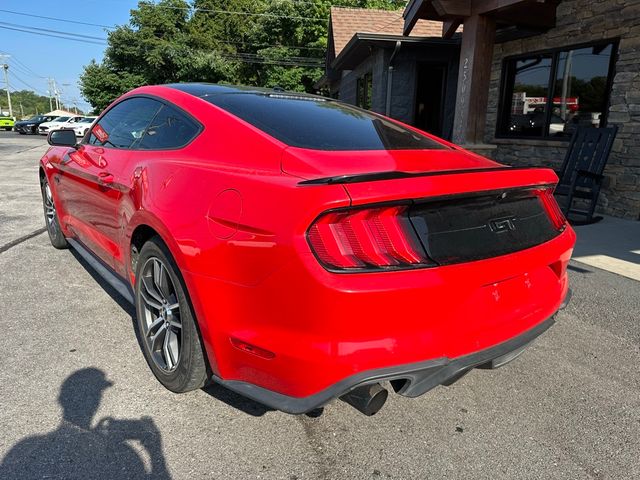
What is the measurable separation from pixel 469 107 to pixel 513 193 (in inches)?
253

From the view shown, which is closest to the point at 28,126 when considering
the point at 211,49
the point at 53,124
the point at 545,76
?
the point at 53,124

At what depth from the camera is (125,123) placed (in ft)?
10.9

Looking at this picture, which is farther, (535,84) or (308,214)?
(535,84)

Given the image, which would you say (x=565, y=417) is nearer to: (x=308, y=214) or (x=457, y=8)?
(x=308, y=214)

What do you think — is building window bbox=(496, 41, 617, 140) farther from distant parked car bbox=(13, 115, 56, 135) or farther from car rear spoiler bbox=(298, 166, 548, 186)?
distant parked car bbox=(13, 115, 56, 135)

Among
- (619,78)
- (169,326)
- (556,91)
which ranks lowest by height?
(169,326)

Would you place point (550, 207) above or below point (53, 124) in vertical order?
above

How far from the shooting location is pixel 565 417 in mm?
2371

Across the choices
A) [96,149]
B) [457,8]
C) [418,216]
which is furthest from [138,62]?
[418,216]

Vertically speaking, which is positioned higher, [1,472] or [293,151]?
[293,151]

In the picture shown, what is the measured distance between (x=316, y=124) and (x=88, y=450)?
73.2 inches

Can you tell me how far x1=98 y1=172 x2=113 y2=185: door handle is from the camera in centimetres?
295

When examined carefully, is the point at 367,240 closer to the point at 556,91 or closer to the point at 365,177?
the point at 365,177

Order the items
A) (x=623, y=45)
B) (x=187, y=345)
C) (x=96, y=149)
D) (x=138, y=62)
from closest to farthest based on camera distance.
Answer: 1. (x=187, y=345)
2. (x=96, y=149)
3. (x=623, y=45)
4. (x=138, y=62)
